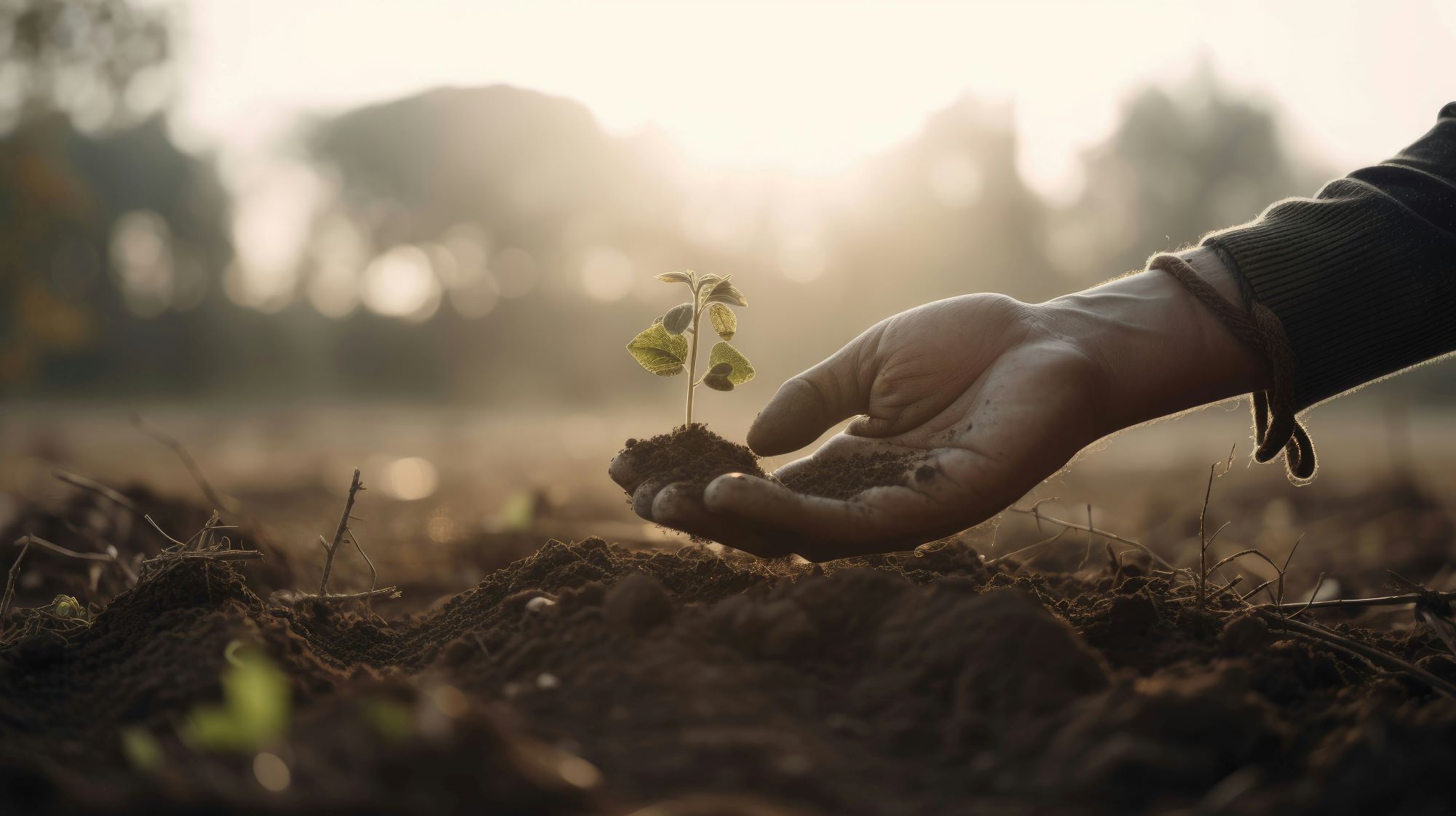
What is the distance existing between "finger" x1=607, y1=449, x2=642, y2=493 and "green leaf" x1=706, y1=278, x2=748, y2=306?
64 centimetres

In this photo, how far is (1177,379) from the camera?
318 cm

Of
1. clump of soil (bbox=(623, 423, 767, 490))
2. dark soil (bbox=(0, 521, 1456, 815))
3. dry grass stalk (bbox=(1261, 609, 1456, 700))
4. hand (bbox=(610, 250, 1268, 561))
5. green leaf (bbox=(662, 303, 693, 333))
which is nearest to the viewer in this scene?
dark soil (bbox=(0, 521, 1456, 815))

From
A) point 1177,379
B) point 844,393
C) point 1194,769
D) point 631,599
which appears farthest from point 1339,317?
point 631,599

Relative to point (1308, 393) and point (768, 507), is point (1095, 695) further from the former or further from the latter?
point (1308, 393)

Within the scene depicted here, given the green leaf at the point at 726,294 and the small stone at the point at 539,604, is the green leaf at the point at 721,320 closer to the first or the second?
the green leaf at the point at 726,294

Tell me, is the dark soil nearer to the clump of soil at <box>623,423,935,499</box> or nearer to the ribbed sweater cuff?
the clump of soil at <box>623,423,935,499</box>

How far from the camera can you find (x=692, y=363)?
313cm

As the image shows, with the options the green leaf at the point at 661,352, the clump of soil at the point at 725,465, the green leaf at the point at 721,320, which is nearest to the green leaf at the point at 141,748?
the clump of soil at the point at 725,465

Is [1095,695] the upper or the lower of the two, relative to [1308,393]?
lower

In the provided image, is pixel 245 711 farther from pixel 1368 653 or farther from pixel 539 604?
pixel 1368 653

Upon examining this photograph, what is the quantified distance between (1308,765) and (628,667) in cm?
131

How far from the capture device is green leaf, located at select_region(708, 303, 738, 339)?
3.20m

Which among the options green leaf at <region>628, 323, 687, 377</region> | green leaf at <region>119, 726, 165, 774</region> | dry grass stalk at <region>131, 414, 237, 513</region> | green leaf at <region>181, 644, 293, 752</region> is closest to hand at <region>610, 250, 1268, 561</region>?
green leaf at <region>628, 323, 687, 377</region>

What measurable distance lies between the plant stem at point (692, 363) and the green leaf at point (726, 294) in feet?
0.22
